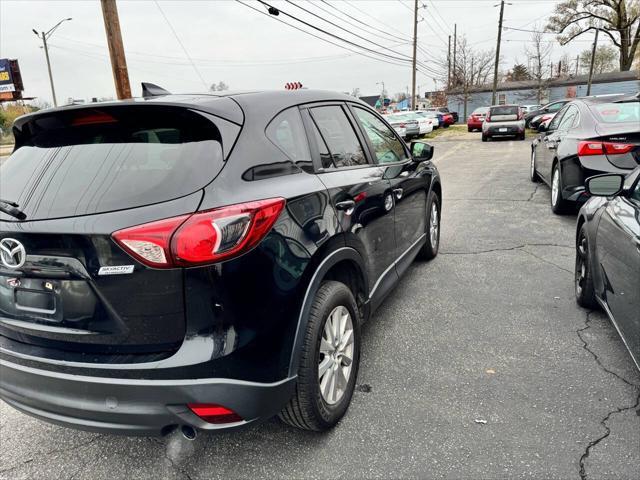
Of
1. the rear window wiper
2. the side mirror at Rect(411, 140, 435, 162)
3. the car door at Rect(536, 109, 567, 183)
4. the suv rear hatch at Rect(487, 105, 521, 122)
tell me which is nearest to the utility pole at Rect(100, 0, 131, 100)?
the side mirror at Rect(411, 140, 435, 162)

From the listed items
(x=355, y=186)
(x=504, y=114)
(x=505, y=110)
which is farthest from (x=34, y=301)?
(x=505, y=110)

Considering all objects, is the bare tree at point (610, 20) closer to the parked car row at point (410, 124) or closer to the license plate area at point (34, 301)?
the parked car row at point (410, 124)

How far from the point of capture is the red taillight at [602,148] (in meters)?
5.55

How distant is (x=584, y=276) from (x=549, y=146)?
449 cm

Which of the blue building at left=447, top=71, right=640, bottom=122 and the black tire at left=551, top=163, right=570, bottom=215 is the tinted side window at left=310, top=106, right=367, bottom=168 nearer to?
the black tire at left=551, top=163, right=570, bottom=215

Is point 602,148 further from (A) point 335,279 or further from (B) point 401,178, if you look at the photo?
(A) point 335,279

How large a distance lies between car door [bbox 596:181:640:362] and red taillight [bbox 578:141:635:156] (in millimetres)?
2963

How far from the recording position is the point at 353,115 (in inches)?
130

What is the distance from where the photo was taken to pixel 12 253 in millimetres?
1966

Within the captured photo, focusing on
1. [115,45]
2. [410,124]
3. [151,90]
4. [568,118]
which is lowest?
[410,124]

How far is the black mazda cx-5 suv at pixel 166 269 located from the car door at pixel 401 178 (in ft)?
3.81

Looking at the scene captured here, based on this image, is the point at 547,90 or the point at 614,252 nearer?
the point at 614,252

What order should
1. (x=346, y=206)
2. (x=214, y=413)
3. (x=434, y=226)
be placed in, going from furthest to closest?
(x=434, y=226), (x=346, y=206), (x=214, y=413)

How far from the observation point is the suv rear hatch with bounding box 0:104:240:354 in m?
1.83
